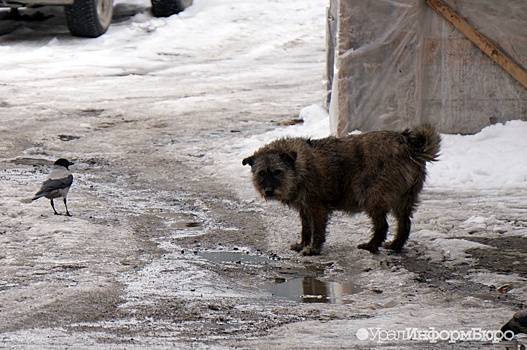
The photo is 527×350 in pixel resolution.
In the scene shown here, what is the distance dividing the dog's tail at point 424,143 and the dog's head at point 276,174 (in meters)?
0.98

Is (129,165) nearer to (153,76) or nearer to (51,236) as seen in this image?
(51,236)

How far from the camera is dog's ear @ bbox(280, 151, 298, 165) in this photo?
7.56 m

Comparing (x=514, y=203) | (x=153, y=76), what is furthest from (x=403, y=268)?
(x=153, y=76)

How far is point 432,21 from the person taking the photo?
35.4 feet

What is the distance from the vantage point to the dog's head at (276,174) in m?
7.56

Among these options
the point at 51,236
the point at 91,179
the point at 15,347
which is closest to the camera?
the point at 15,347

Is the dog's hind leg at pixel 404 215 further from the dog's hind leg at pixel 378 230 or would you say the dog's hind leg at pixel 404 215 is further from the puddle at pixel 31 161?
the puddle at pixel 31 161

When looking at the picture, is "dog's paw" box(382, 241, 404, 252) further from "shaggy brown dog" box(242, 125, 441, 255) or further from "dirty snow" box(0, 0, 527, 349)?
"dirty snow" box(0, 0, 527, 349)

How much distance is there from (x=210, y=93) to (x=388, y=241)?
24.8 feet

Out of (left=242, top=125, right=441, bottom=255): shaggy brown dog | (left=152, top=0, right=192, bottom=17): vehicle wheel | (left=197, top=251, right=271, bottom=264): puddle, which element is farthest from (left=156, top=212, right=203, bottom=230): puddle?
(left=152, top=0, right=192, bottom=17): vehicle wheel

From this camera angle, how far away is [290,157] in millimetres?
7566

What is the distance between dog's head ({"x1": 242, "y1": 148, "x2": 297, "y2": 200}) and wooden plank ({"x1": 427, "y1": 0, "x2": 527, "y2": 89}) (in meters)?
3.94

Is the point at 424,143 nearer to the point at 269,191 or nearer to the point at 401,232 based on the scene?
the point at 401,232

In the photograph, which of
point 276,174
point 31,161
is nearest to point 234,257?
point 276,174
